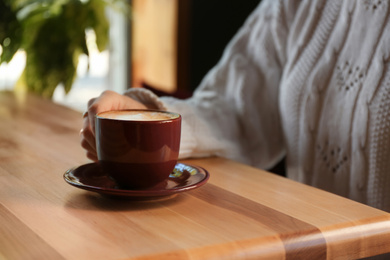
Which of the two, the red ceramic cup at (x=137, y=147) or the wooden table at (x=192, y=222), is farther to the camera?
the red ceramic cup at (x=137, y=147)

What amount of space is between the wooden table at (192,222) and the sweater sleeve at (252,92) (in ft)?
1.07

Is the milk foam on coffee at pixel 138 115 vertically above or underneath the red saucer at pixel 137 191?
above

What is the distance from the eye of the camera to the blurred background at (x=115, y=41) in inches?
80.7

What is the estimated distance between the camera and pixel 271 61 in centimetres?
115

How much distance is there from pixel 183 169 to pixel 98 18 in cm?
153

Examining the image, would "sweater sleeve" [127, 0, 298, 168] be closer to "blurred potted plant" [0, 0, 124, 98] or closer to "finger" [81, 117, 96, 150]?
"finger" [81, 117, 96, 150]

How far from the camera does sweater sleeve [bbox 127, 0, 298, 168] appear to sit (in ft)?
3.53

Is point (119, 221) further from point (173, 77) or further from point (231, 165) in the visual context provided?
point (173, 77)

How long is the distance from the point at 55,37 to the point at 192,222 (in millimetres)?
1658

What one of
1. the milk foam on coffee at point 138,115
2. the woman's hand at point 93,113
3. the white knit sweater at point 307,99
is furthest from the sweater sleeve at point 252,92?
the milk foam on coffee at point 138,115

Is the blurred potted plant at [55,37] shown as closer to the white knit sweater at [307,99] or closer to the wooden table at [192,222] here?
the white knit sweater at [307,99]

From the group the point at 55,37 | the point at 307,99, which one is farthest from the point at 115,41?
the point at 307,99

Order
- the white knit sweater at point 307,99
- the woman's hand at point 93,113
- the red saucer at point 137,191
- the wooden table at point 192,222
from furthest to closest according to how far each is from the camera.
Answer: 1. the white knit sweater at point 307,99
2. the woman's hand at point 93,113
3. the red saucer at point 137,191
4. the wooden table at point 192,222

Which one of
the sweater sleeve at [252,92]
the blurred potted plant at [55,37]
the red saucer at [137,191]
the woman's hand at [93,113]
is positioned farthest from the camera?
the blurred potted plant at [55,37]
